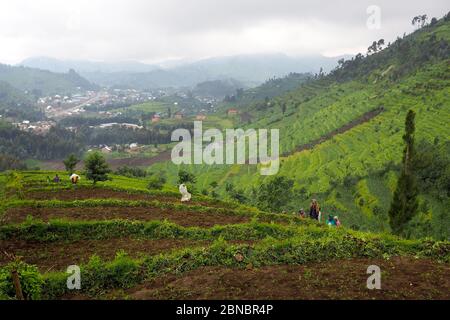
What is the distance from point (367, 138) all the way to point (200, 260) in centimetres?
6268

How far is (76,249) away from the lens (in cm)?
1535

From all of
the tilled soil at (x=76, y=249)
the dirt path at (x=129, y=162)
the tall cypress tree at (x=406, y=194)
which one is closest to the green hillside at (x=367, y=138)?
the tall cypress tree at (x=406, y=194)

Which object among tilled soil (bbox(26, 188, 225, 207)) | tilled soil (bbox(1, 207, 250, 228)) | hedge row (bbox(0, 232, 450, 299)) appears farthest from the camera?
tilled soil (bbox(26, 188, 225, 207))

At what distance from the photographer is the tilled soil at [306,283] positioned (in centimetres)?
929

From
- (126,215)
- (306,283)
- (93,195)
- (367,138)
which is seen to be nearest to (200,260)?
(306,283)

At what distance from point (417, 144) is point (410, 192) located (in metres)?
30.9

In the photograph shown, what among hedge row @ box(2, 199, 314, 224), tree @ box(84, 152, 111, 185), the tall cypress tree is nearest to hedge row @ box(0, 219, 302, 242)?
hedge row @ box(2, 199, 314, 224)

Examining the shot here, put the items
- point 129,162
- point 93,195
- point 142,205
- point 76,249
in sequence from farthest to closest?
point 129,162, point 93,195, point 142,205, point 76,249

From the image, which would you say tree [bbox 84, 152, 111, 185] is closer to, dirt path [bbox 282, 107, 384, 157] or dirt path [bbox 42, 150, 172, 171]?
dirt path [bbox 282, 107, 384, 157]

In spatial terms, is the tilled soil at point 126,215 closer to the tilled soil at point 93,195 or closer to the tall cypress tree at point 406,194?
the tilled soil at point 93,195

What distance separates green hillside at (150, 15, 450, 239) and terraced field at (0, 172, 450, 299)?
84.1ft

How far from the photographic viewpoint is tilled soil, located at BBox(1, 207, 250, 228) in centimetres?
1926

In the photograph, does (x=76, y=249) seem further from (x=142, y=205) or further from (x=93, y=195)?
(x=93, y=195)

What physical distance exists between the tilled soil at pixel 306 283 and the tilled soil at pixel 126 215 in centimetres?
816
